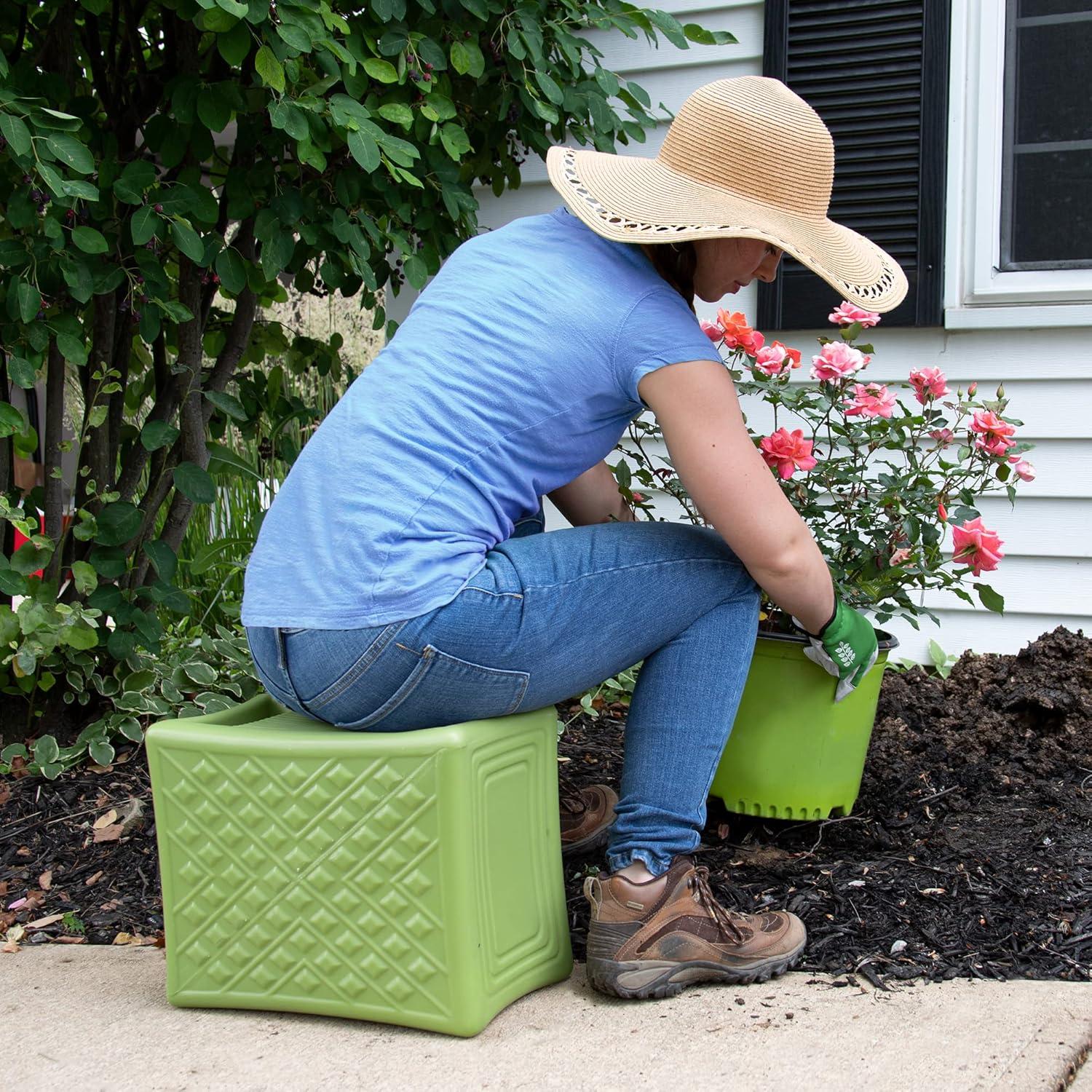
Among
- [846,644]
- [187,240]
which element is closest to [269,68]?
[187,240]

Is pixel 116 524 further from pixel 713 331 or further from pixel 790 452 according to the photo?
pixel 790 452

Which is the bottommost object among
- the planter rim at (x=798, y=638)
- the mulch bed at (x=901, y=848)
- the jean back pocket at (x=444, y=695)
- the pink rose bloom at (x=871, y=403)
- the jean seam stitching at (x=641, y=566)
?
the mulch bed at (x=901, y=848)

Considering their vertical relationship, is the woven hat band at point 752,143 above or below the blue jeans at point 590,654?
above

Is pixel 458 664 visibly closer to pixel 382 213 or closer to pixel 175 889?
pixel 175 889

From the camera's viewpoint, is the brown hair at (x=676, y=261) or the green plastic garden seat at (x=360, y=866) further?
the brown hair at (x=676, y=261)

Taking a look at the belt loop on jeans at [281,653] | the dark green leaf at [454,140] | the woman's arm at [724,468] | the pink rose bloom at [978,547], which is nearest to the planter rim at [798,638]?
the pink rose bloom at [978,547]

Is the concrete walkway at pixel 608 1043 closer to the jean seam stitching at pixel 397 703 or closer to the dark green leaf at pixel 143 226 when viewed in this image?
the jean seam stitching at pixel 397 703

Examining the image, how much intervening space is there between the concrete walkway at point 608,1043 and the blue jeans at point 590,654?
0.24m

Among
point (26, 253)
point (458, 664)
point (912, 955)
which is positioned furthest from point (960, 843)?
point (26, 253)

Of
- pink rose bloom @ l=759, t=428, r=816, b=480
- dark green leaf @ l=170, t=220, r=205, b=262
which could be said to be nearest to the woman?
pink rose bloom @ l=759, t=428, r=816, b=480

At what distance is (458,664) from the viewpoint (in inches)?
63.9

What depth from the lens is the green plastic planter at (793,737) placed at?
2152mm

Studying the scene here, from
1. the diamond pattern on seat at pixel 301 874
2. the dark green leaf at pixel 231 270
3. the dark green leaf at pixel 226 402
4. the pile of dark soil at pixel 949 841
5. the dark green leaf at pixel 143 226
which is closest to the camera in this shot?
the diamond pattern on seat at pixel 301 874

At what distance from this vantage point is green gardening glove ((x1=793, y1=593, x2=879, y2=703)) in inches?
74.8
